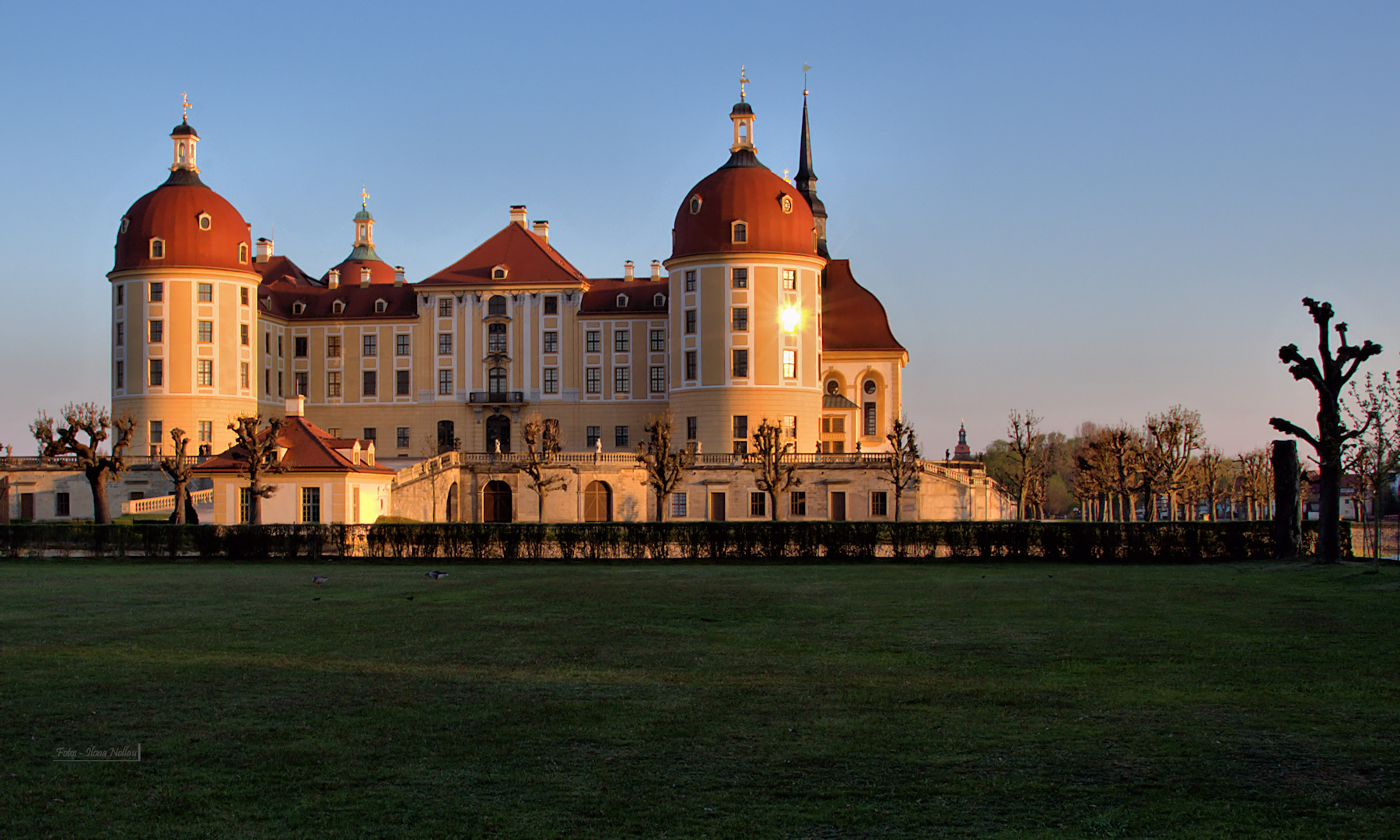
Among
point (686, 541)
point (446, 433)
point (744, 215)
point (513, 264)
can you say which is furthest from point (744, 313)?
point (686, 541)

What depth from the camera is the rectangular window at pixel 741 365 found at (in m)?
71.4

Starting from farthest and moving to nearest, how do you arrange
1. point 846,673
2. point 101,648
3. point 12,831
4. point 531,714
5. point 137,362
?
point 137,362
point 101,648
point 846,673
point 531,714
point 12,831

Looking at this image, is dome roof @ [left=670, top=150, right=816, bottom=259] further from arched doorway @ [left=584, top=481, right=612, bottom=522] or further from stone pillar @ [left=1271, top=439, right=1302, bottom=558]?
stone pillar @ [left=1271, top=439, right=1302, bottom=558]

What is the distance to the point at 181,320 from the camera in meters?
74.1

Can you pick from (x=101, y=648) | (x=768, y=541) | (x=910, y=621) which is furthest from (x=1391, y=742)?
(x=768, y=541)

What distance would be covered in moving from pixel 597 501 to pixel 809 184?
35.5 m

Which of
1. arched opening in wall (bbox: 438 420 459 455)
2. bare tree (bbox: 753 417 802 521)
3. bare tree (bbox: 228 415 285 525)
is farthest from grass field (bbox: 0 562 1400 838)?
arched opening in wall (bbox: 438 420 459 455)

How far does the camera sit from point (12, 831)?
8.43m

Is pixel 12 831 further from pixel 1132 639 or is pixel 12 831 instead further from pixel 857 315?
pixel 857 315

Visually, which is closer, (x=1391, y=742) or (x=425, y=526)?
(x=1391, y=742)

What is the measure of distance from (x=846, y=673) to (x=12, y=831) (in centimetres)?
842

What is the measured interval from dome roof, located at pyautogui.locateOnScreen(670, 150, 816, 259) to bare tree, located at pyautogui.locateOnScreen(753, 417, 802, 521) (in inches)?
438

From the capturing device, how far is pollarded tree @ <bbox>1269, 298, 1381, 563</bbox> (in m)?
31.2

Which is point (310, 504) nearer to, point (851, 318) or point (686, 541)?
point (686, 541)
